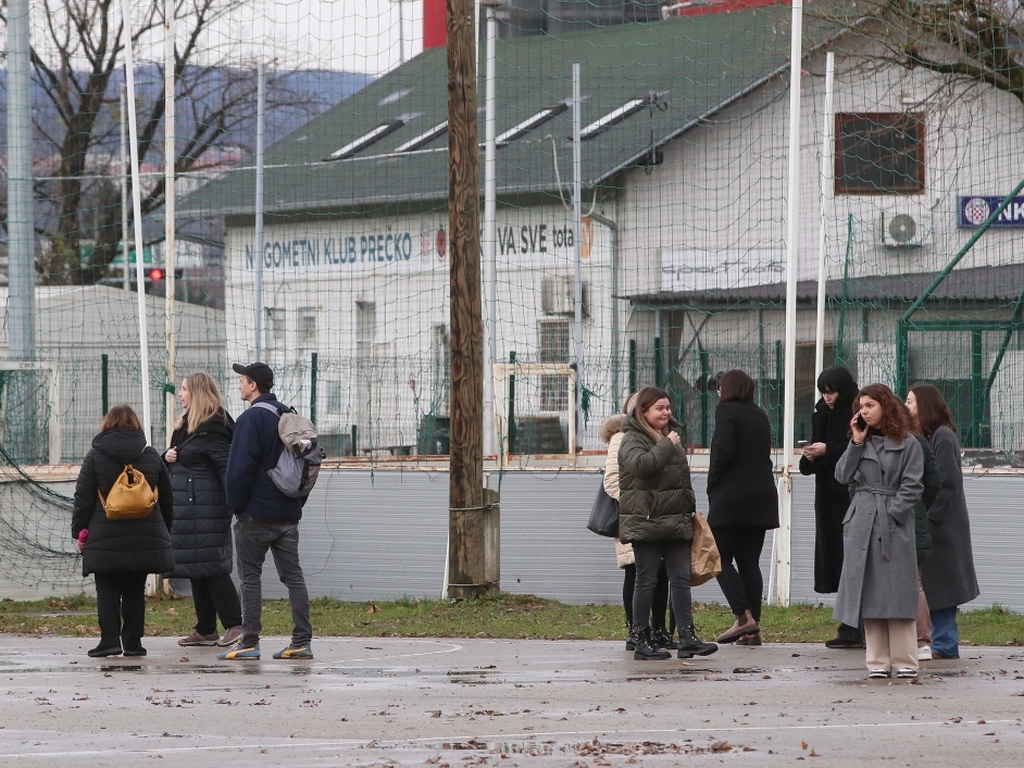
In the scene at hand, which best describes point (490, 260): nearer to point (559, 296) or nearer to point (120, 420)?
point (559, 296)

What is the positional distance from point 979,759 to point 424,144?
14126mm

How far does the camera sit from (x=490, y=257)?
50.6 ft

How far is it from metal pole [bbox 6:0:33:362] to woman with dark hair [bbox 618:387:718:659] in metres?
8.22

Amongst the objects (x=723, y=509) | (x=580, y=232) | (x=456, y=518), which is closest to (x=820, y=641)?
(x=723, y=509)

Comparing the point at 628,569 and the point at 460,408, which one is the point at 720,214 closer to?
the point at 460,408

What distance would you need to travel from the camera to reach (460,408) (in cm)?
1349

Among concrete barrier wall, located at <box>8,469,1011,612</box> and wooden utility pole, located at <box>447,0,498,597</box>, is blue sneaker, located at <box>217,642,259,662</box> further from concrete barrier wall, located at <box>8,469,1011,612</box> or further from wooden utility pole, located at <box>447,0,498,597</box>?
concrete barrier wall, located at <box>8,469,1011,612</box>

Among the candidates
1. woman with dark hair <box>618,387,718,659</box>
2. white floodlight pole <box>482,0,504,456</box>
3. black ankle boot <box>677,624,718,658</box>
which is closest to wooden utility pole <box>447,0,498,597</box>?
white floodlight pole <box>482,0,504,456</box>

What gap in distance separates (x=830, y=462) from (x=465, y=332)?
3.66 m

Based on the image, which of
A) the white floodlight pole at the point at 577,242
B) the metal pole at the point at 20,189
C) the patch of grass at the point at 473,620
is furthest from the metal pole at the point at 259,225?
the white floodlight pole at the point at 577,242

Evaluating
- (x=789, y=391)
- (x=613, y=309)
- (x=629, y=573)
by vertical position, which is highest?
(x=613, y=309)

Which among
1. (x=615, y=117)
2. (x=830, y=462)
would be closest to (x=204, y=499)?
(x=830, y=462)

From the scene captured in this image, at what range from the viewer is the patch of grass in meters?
11.9

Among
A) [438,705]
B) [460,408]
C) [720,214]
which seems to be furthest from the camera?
[720,214]
